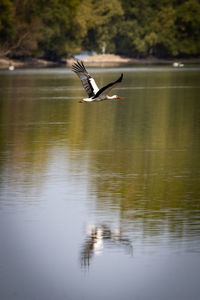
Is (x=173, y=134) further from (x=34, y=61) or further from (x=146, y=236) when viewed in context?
(x=34, y=61)

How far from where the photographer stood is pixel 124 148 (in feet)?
65.8

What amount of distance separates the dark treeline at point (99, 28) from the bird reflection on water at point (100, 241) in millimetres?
82995

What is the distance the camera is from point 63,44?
11088 centimetres

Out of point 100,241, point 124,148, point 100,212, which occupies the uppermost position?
point 124,148

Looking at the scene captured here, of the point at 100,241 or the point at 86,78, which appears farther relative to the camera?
the point at 86,78

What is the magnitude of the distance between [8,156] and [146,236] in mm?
8429

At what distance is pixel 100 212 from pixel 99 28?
369 feet

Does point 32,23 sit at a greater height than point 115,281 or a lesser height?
greater

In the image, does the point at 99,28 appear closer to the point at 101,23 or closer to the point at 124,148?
the point at 101,23

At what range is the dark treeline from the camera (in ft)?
328

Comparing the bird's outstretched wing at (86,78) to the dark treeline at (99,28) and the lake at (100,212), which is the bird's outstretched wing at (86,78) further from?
the dark treeline at (99,28)

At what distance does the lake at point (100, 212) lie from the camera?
9.27 meters

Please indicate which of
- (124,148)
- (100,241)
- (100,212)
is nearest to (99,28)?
(124,148)

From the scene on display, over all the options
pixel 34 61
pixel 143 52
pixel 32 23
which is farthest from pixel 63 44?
pixel 143 52
